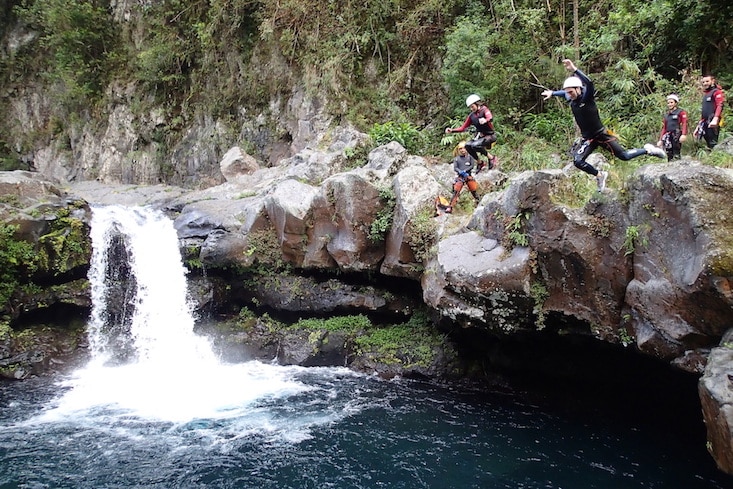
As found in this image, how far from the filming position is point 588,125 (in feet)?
26.6

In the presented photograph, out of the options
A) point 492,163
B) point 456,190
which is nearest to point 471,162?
point 456,190

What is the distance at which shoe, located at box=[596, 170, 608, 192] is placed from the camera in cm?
816

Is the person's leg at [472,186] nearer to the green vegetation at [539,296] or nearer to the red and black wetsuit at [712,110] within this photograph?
the green vegetation at [539,296]

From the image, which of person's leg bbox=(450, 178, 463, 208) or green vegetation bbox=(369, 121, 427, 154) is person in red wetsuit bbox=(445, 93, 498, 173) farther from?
green vegetation bbox=(369, 121, 427, 154)

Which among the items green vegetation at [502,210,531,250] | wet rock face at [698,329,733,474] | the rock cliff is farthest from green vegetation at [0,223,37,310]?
wet rock face at [698,329,733,474]

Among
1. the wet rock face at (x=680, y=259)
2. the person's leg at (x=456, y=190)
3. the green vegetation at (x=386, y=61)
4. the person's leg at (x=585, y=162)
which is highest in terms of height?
the green vegetation at (x=386, y=61)

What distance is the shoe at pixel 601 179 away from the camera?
816 centimetres

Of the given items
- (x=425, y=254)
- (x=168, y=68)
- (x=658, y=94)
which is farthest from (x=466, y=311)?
(x=168, y=68)

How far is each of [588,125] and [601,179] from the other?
0.88 metres

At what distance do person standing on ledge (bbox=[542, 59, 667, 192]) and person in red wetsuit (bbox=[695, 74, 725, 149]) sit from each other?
1.85m

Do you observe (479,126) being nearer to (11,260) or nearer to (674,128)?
(674,128)

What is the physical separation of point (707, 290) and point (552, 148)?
7.73 metres

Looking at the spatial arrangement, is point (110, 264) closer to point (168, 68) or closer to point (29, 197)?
point (29, 197)

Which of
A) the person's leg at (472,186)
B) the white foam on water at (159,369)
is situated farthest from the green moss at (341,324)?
the person's leg at (472,186)
